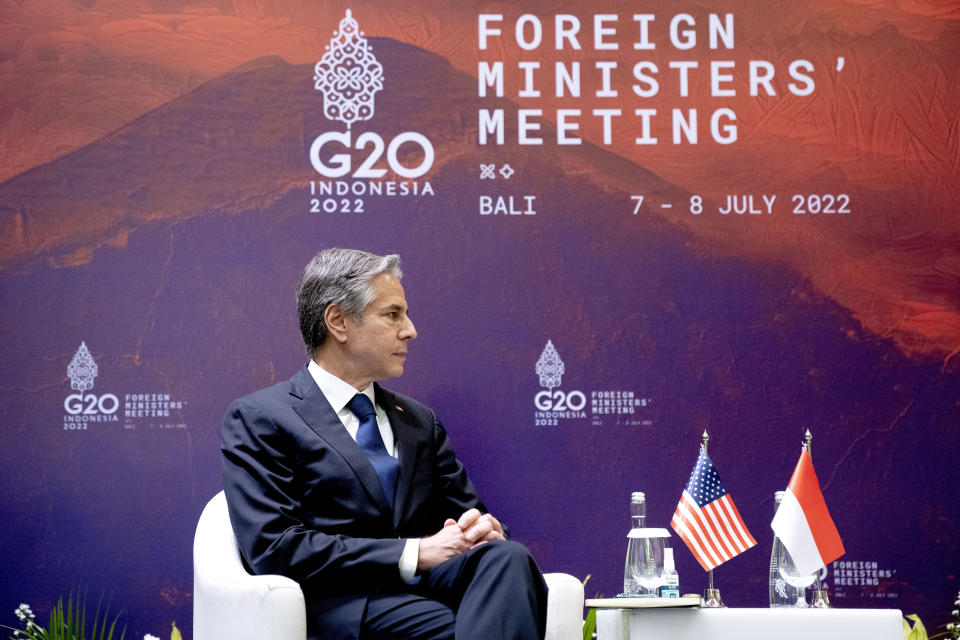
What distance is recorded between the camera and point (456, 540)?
310 cm

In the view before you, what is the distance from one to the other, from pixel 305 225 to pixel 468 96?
0.80 meters

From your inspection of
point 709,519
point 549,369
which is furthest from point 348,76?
point 709,519

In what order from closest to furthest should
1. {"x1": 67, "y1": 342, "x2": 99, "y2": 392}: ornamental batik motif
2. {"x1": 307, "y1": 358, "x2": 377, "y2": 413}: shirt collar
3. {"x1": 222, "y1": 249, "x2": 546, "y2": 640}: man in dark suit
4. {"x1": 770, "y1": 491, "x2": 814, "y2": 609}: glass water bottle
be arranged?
{"x1": 222, "y1": 249, "x2": 546, "y2": 640}: man in dark suit
{"x1": 770, "y1": 491, "x2": 814, "y2": 609}: glass water bottle
{"x1": 307, "y1": 358, "x2": 377, "y2": 413}: shirt collar
{"x1": 67, "y1": 342, "x2": 99, "y2": 392}: ornamental batik motif

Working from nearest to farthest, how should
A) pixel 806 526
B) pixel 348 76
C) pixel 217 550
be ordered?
pixel 217 550, pixel 806 526, pixel 348 76

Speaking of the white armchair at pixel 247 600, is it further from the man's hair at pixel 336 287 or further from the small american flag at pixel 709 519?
the man's hair at pixel 336 287

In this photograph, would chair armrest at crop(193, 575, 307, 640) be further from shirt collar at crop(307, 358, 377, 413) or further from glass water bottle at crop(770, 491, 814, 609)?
glass water bottle at crop(770, 491, 814, 609)

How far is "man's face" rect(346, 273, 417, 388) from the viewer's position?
3.50m

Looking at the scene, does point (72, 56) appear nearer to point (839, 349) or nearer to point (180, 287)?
point (180, 287)

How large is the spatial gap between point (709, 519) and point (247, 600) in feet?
4.81

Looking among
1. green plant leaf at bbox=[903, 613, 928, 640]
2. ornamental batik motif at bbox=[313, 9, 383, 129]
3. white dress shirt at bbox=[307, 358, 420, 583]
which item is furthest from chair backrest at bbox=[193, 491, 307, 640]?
green plant leaf at bbox=[903, 613, 928, 640]

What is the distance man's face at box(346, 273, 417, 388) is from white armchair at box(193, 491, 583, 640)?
2.08 feet

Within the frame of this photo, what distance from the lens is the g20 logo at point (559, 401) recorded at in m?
4.18

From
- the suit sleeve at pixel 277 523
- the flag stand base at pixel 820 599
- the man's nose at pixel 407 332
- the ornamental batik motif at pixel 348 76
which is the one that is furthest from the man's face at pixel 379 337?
the flag stand base at pixel 820 599

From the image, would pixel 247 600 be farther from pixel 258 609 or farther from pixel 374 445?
pixel 374 445
